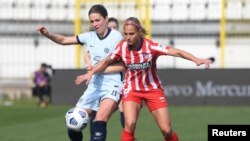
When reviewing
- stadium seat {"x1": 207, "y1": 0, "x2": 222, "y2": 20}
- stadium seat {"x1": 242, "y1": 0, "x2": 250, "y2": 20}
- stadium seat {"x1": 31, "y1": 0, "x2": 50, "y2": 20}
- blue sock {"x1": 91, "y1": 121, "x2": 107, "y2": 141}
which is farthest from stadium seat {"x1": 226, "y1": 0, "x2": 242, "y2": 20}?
blue sock {"x1": 91, "y1": 121, "x2": 107, "y2": 141}

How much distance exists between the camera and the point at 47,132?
17906 mm

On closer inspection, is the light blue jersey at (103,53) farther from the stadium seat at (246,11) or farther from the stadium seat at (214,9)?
the stadium seat at (214,9)

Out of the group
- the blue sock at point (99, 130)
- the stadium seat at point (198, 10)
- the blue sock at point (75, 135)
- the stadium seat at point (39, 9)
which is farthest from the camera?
the stadium seat at point (39, 9)

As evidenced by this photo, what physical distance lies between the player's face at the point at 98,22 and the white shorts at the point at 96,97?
0.91 m

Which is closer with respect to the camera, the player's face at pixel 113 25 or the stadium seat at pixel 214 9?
the player's face at pixel 113 25

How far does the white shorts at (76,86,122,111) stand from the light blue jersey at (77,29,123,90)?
67 mm

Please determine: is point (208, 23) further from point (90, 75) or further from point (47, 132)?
point (90, 75)

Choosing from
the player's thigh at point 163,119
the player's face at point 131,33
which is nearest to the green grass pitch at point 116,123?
the player's thigh at point 163,119

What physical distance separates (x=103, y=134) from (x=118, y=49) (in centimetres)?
129

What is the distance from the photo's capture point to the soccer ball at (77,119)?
13.3 meters

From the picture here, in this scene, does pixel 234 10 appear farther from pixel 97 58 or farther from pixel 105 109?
pixel 105 109

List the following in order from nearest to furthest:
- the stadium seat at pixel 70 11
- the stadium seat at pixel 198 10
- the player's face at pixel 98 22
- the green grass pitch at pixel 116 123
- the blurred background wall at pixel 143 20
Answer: the player's face at pixel 98 22 → the green grass pitch at pixel 116 123 → the blurred background wall at pixel 143 20 → the stadium seat at pixel 198 10 → the stadium seat at pixel 70 11

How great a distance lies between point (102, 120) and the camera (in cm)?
1311

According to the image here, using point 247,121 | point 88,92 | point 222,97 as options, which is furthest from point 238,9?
point 88,92
